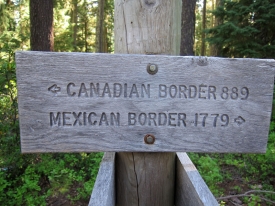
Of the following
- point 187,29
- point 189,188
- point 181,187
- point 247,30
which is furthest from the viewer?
point 187,29

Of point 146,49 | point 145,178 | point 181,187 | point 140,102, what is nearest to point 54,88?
point 140,102

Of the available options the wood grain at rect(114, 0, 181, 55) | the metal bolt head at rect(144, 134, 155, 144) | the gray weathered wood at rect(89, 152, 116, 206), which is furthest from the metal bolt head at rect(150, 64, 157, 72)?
the gray weathered wood at rect(89, 152, 116, 206)

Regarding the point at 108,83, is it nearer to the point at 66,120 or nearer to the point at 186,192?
the point at 66,120

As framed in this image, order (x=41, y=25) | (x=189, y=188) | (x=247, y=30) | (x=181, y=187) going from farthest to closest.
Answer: (x=247, y=30), (x=41, y=25), (x=181, y=187), (x=189, y=188)

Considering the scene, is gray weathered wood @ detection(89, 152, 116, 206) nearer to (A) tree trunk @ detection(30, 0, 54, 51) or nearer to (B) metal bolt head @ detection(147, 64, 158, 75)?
(B) metal bolt head @ detection(147, 64, 158, 75)

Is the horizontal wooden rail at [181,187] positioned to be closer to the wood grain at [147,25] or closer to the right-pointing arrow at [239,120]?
the right-pointing arrow at [239,120]

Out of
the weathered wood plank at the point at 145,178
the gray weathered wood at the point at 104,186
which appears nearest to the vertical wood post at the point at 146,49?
the weathered wood plank at the point at 145,178

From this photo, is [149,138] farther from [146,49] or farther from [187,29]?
[187,29]

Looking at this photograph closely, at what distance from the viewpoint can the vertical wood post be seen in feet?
3.54

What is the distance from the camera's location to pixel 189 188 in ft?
3.42

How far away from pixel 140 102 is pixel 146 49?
0.96 feet

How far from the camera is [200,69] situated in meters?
0.97

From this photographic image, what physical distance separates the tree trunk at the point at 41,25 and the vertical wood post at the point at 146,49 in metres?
4.32

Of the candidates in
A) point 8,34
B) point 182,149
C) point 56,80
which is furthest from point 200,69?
point 8,34
